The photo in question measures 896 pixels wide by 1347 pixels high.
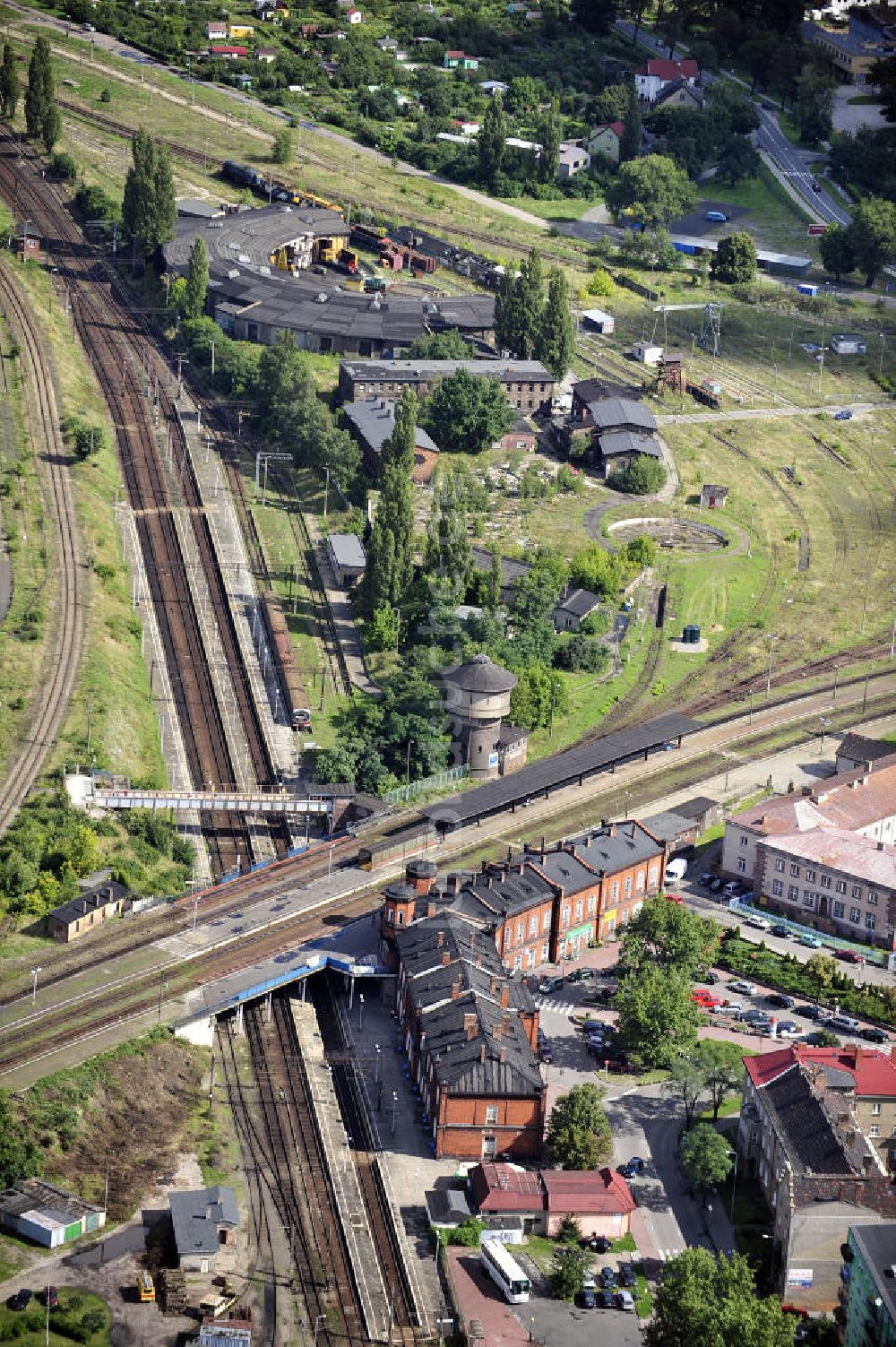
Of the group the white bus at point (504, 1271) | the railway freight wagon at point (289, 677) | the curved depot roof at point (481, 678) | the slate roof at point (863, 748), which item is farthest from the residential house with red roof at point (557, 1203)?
the railway freight wagon at point (289, 677)

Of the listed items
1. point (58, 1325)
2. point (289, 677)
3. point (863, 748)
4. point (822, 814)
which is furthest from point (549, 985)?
point (289, 677)

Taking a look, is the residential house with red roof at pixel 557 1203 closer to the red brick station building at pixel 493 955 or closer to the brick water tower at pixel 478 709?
the red brick station building at pixel 493 955

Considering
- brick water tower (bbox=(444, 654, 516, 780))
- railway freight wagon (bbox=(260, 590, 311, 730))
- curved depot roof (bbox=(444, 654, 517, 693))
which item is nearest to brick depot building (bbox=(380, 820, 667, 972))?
brick water tower (bbox=(444, 654, 516, 780))

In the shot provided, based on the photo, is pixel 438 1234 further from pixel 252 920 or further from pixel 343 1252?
pixel 252 920

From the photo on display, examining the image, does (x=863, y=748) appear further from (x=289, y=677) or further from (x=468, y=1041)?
(x=468, y=1041)

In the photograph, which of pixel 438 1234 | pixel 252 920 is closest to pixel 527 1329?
pixel 438 1234

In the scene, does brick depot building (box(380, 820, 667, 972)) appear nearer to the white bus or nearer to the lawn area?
the white bus
